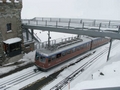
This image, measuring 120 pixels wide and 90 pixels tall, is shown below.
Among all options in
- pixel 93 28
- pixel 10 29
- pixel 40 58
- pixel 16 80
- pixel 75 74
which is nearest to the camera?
pixel 16 80

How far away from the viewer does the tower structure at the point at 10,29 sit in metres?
20.5

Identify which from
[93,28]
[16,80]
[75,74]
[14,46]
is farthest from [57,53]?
[14,46]

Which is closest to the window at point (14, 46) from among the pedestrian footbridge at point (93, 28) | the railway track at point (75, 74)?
the pedestrian footbridge at point (93, 28)

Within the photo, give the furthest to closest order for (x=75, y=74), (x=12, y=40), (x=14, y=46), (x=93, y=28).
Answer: (x=14, y=46)
(x=12, y=40)
(x=75, y=74)
(x=93, y=28)

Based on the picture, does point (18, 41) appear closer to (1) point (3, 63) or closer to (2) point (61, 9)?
(1) point (3, 63)

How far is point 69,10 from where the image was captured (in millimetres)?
116062

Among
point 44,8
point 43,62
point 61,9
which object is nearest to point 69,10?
point 61,9

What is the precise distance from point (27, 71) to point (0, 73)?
3677 millimetres

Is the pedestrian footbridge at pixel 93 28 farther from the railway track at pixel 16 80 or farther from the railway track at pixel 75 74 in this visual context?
the railway track at pixel 16 80

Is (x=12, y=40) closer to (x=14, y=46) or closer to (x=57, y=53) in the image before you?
(x=14, y=46)

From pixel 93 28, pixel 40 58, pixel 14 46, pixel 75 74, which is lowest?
pixel 75 74

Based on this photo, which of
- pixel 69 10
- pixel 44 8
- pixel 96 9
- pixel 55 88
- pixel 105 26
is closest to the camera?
pixel 55 88

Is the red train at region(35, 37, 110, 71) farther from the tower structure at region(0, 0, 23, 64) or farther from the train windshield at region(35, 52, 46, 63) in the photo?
the tower structure at region(0, 0, 23, 64)

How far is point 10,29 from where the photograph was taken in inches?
871
